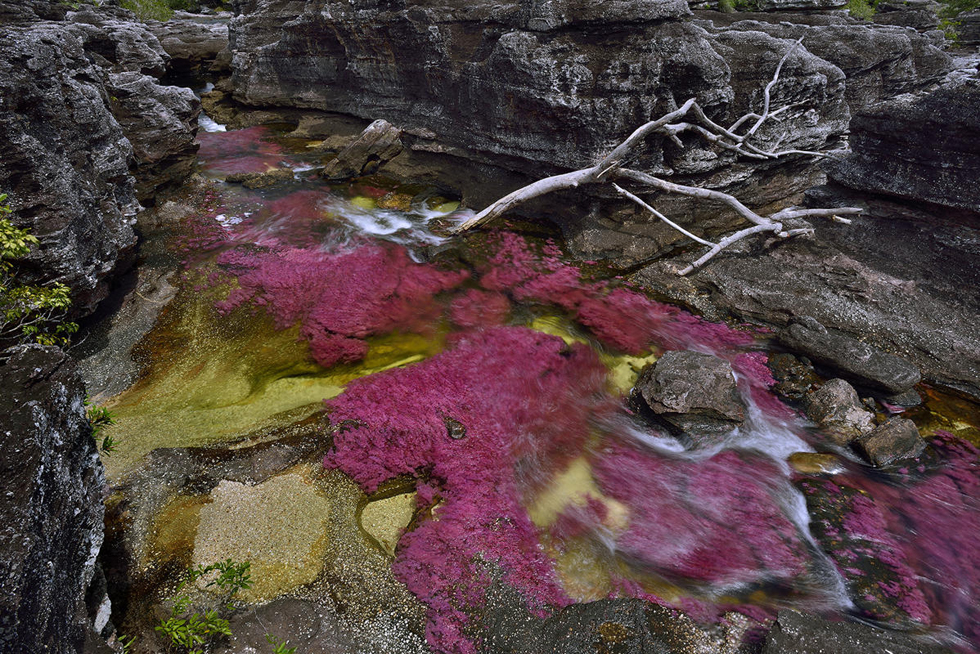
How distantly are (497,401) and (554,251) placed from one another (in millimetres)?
5834

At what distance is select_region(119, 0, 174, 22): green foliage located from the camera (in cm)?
2689

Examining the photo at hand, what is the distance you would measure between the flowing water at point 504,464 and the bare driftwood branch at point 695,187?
8.34 feet

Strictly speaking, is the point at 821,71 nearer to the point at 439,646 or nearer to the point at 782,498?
the point at 782,498

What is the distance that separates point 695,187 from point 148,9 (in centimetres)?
3283

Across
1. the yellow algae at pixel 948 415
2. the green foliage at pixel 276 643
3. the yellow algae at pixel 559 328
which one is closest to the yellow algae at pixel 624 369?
the yellow algae at pixel 559 328

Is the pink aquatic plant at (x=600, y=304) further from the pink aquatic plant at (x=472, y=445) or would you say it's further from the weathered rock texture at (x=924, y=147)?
the weathered rock texture at (x=924, y=147)

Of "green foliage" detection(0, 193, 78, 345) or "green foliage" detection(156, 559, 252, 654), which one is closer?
"green foliage" detection(156, 559, 252, 654)

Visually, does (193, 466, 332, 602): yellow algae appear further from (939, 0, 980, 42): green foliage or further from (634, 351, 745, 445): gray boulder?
(939, 0, 980, 42): green foliage

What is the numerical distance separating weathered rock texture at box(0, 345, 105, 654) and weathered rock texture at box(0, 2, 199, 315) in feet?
14.7

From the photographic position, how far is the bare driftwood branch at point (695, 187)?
1143 centimetres

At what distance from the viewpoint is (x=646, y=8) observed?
11.8 metres

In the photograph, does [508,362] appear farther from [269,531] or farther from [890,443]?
[890,443]

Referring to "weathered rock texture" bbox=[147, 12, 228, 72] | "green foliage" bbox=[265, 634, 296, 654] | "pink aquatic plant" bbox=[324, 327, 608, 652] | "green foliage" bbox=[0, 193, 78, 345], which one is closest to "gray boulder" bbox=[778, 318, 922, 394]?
"pink aquatic plant" bbox=[324, 327, 608, 652]

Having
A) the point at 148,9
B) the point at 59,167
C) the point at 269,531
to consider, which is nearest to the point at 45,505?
the point at 269,531
